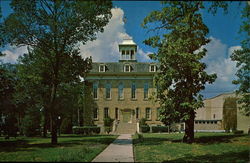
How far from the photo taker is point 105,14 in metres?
18.9

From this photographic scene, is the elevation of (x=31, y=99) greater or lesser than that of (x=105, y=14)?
lesser

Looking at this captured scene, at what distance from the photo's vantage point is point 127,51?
4544 centimetres

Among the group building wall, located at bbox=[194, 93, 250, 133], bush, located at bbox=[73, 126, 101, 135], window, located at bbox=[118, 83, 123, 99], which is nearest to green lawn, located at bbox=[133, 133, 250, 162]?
bush, located at bbox=[73, 126, 101, 135]

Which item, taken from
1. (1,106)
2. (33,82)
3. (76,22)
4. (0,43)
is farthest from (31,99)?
(76,22)

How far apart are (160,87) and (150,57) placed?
2.37 meters

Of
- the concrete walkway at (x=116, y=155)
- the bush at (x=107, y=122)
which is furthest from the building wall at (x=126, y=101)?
the concrete walkway at (x=116, y=155)

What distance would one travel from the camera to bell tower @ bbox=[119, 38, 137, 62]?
4509 centimetres

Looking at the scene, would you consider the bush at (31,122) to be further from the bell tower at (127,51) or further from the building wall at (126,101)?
the bell tower at (127,51)

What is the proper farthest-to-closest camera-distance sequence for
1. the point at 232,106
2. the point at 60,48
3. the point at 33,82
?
the point at 232,106 < the point at 33,82 < the point at 60,48

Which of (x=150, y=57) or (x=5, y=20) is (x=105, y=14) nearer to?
(x=150, y=57)

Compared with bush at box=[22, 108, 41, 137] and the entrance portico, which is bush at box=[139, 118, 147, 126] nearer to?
the entrance portico

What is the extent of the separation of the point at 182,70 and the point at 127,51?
27820 mm

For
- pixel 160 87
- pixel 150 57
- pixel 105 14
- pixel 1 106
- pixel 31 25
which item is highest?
pixel 105 14

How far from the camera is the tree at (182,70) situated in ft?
58.2
